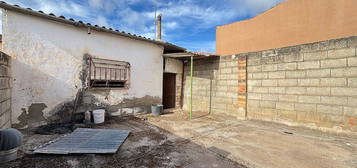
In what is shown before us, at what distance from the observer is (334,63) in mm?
3818

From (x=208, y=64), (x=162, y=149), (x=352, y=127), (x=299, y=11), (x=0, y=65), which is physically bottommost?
(x=162, y=149)

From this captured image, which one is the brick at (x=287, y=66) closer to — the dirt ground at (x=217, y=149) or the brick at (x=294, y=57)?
the brick at (x=294, y=57)

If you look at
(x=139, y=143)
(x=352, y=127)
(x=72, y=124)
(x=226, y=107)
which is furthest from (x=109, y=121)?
(x=352, y=127)

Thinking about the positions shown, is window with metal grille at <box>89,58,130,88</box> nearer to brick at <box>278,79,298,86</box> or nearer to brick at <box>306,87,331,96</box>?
brick at <box>278,79,298,86</box>

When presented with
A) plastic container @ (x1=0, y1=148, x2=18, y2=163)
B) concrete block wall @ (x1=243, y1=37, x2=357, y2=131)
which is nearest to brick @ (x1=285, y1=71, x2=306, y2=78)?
concrete block wall @ (x1=243, y1=37, x2=357, y2=131)

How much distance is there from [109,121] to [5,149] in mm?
2823

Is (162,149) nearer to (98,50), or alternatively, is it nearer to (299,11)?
(98,50)

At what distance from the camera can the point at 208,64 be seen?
6.61 m

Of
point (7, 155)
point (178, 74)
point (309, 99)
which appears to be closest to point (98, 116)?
point (7, 155)

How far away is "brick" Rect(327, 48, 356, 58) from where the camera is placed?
11.8ft

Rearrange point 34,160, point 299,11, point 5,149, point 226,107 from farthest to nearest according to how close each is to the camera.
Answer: point 299,11
point 226,107
point 34,160
point 5,149

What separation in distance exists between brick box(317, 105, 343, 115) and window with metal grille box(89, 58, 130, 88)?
19.2 feet

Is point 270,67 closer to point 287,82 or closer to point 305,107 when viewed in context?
point 287,82

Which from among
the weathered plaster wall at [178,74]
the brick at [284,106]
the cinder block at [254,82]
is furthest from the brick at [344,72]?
the weathered plaster wall at [178,74]
